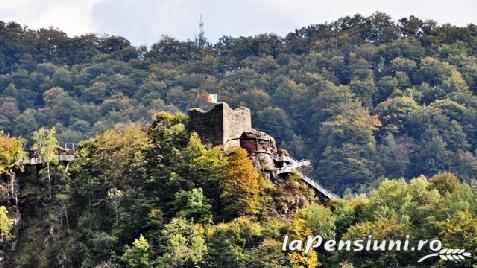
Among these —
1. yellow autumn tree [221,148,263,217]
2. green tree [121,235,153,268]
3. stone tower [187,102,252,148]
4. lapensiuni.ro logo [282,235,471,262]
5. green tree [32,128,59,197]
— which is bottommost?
green tree [121,235,153,268]

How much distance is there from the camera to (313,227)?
7406 centimetres

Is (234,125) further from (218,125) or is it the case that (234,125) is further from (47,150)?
(47,150)

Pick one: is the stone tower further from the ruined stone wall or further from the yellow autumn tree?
the yellow autumn tree

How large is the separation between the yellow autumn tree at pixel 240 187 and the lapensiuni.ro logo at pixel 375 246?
4.14 metres

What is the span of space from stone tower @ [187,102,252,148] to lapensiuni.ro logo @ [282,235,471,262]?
951 centimetres

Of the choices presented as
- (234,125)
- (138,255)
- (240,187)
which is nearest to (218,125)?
(234,125)

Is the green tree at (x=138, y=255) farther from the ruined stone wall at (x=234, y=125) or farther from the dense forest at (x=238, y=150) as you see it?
the ruined stone wall at (x=234, y=125)

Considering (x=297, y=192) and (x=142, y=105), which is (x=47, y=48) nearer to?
(x=142, y=105)

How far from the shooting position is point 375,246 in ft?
235

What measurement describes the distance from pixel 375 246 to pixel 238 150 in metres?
10.7

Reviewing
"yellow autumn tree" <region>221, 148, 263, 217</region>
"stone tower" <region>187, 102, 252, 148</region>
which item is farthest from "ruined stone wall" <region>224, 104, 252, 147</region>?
"yellow autumn tree" <region>221, 148, 263, 217</region>

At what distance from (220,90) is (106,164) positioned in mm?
90434

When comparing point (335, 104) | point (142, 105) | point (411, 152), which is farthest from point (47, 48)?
point (411, 152)

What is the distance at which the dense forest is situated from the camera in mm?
74000
